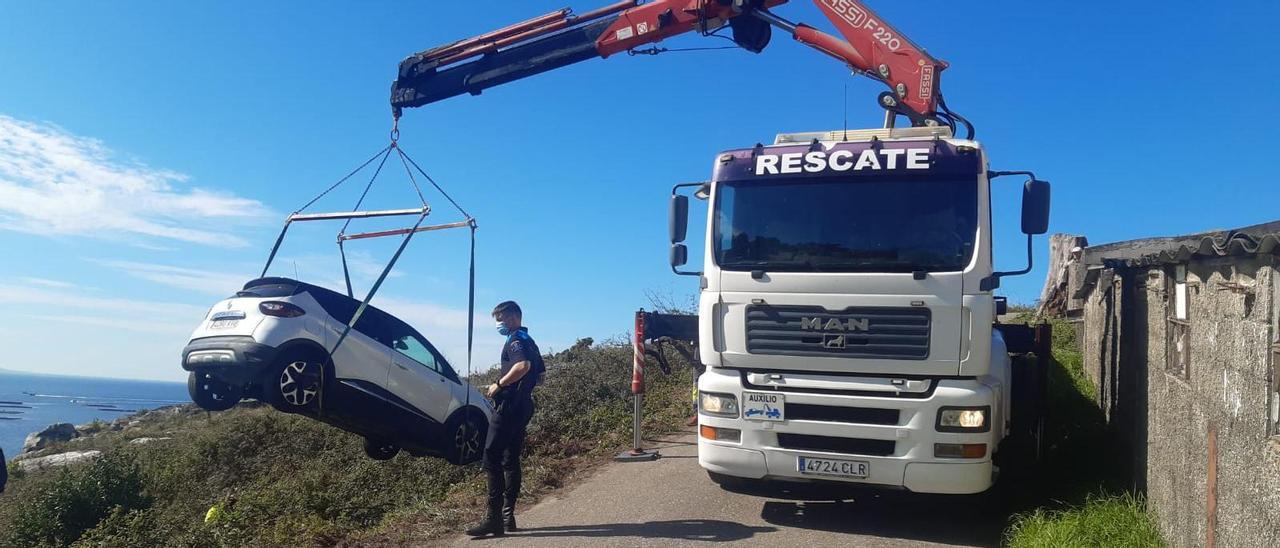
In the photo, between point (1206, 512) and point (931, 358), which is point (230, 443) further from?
point (1206, 512)

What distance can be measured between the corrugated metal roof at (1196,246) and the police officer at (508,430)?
439 centimetres

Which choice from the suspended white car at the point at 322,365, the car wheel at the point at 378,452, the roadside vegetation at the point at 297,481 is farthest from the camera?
the car wheel at the point at 378,452

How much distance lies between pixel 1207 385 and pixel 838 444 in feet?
7.97

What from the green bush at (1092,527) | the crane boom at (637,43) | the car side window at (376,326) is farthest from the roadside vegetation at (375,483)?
the crane boom at (637,43)

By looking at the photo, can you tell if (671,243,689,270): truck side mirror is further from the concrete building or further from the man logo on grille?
the concrete building

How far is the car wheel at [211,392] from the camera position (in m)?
8.71

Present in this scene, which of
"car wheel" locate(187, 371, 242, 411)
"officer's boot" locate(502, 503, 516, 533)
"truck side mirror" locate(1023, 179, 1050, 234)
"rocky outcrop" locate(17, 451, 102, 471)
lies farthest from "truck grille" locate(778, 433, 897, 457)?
"rocky outcrop" locate(17, 451, 102, 471)

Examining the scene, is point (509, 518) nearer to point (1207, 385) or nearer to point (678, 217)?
point (678, 217)

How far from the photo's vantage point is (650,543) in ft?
20.3

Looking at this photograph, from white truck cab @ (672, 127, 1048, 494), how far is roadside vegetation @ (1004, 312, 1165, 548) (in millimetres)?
585

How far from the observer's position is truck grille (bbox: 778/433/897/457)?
633 centimetres

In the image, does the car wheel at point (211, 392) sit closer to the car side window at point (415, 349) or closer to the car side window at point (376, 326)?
the car side window at point (376, 326)

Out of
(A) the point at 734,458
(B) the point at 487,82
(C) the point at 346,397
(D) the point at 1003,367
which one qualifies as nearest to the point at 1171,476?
(D) the point at 1003,367

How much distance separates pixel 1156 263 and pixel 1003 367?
1298 millimetres
